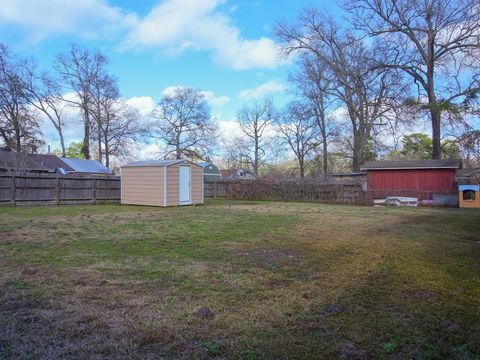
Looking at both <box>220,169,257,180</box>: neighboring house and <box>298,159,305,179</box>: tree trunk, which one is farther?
<box>298,159,305,179</box>: tree trunk

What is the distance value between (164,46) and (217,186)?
1097cm

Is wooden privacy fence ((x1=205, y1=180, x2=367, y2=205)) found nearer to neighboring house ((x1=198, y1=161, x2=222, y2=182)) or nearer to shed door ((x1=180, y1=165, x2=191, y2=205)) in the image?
shed door ((x1=180, y1=165, x2=191, y2=205))

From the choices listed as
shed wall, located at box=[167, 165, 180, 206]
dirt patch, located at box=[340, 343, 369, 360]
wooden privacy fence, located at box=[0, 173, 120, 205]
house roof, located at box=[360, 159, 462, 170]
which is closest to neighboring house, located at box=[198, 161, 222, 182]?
house roof, located at box=[360, 159, 462, 170]

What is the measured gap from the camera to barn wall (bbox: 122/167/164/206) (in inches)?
680

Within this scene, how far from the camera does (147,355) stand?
2.56m

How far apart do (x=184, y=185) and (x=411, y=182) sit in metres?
13.1

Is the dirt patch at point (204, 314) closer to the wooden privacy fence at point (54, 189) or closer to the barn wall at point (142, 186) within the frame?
the barn wall at point (142, 186)

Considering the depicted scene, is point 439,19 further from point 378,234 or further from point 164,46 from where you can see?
point 378,234

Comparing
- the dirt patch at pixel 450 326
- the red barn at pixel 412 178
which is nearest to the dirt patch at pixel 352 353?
the dirt patch at pixel 450 326

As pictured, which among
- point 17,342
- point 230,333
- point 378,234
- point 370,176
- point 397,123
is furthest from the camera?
point 397,123

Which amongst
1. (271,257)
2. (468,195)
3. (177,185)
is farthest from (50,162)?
(271,257)

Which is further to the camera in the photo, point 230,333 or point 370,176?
point 370,176

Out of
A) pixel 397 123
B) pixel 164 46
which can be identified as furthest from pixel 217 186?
pixel 397 123

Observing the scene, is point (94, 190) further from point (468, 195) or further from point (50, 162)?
point (50, 162)
